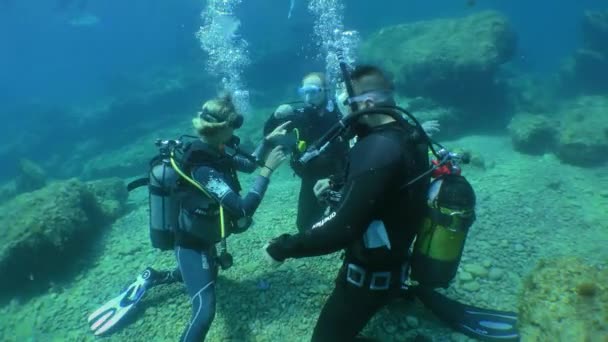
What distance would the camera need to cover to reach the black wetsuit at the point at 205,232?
12.1 ft

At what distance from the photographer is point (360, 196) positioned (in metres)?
2.40

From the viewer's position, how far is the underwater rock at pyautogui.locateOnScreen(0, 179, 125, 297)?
6398 mm

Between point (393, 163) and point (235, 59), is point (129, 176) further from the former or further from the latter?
point (393, 163)

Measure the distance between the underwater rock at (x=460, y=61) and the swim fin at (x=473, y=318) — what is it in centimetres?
1293

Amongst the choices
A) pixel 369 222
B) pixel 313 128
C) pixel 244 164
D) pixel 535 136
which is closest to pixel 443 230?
pixel 369 222

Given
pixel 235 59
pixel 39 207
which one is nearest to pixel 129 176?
pixel 39 207

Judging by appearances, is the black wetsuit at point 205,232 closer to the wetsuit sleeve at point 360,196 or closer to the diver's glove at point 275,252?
the diver's glove at point 275,252

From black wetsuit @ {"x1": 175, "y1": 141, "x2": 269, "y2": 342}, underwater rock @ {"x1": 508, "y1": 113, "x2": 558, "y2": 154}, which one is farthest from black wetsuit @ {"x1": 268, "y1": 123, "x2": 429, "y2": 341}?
underwater rock @ {"x1": 508, "y1": 113, "x2": 558, "y2": 154}

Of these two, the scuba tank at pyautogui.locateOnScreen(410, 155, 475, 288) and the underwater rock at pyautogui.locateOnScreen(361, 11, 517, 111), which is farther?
the underwater rock at pyautogui.locateOnScreen(361, 11, 517, 111)

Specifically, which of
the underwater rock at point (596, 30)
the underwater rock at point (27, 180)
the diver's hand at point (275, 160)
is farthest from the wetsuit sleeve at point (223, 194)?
the underwater rock at point (596, 30)

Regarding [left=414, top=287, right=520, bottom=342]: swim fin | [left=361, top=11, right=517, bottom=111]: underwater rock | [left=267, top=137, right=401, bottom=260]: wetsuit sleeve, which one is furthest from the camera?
[left=361, top=11, right=517, bottom=111]: underwater rock

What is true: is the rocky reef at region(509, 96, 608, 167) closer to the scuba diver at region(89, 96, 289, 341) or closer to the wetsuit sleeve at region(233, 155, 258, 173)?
the scuba diver at region(89, 96, 289, 341)

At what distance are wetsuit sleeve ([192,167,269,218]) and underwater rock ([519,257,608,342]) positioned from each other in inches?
108

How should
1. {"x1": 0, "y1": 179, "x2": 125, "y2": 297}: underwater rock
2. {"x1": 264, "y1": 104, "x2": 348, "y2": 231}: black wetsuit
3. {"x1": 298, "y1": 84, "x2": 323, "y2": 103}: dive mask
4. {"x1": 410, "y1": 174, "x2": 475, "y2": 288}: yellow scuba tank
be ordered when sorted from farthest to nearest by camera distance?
{"x1": 0, "y1": 179, "x2": 125, "y2": 297}: underwater rock
{"x1": 298, "y1": 84, "x2": 323, "y2": 103}: dive mask
{"x1": 264, "y1": 104, "x2": 348, "y2": 231}: black wetsuit
{"x1": 410, "y1": 174, "x2": 475, "y2": 288}: yellow scuba tank
